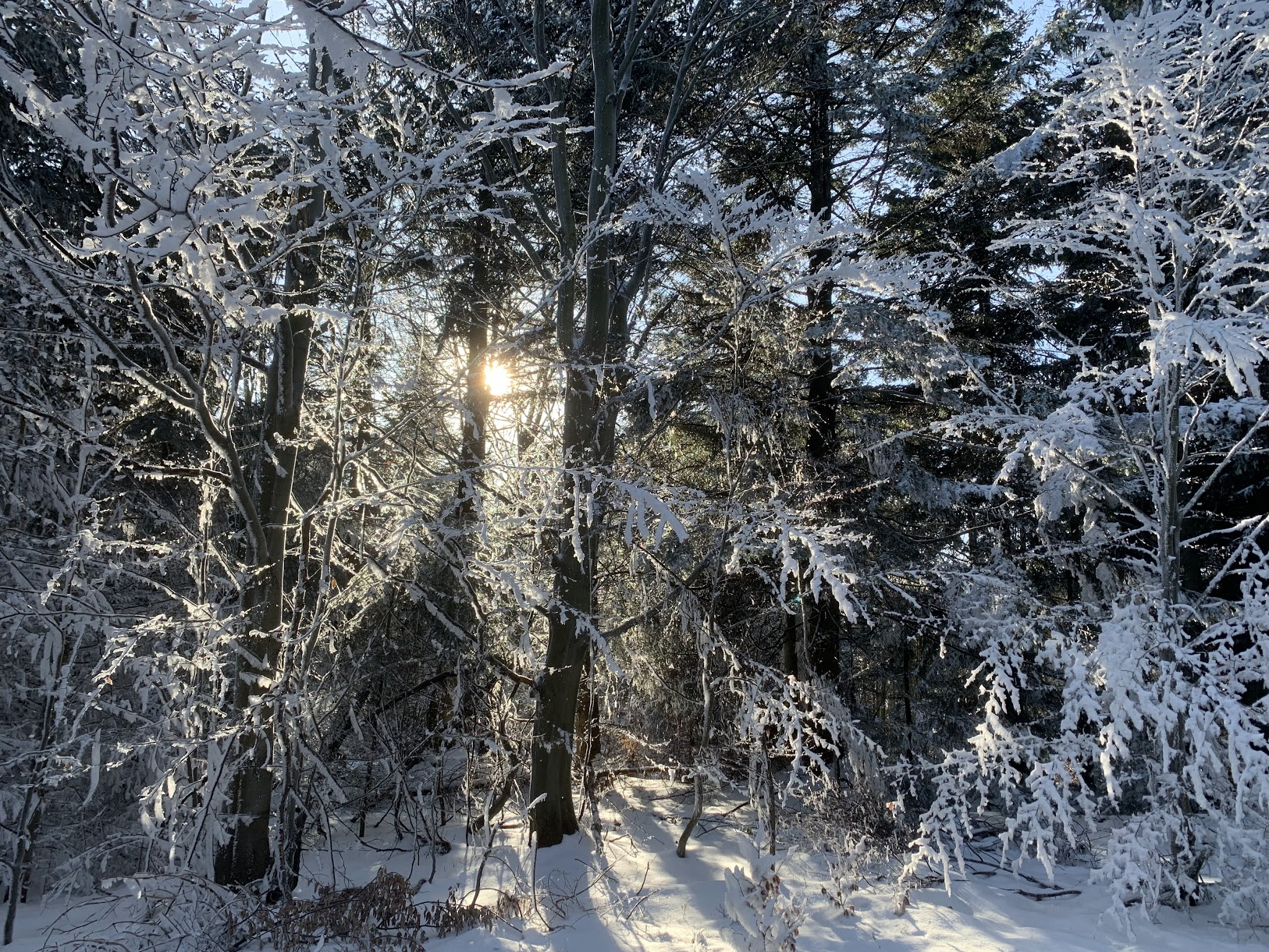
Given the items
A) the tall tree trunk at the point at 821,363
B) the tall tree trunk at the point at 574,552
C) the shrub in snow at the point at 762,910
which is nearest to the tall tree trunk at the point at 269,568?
the tall tree trunk at the point at 574,552

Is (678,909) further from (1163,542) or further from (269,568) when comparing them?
(1163,542)

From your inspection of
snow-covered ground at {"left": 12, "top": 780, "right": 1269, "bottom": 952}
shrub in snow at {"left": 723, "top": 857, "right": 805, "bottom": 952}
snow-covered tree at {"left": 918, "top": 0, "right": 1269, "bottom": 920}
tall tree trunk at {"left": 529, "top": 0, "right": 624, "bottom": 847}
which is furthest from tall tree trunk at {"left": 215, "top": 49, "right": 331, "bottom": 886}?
snow-covered tree at {"left": 918, "top": 0, "right": 1269, "bottom": 920}

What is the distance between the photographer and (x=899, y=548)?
26.5ft

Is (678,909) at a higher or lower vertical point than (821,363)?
lower

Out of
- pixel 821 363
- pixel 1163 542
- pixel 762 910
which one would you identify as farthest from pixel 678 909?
pixel 821 363

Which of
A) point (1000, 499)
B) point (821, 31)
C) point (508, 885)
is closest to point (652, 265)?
point (821, 31)

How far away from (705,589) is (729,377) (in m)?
1.99

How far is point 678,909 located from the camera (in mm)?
5383

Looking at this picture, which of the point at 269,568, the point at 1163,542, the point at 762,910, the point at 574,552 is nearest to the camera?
the point at 762,910

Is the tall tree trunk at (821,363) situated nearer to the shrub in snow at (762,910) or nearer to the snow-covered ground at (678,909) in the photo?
the snow-covered ground at (678,909)

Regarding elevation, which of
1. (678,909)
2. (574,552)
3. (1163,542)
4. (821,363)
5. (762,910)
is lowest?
(678,909)

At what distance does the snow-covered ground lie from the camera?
4660mm

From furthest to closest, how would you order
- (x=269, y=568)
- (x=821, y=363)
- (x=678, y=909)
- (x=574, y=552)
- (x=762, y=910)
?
1. (x=821, y=363)
2. (x=574, y=552)
3. (x=678, y=909)
4. (x=269, y=568)
5. (x=762, y=910)

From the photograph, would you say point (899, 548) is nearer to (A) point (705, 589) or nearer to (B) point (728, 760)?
(A) point (705, 589)
